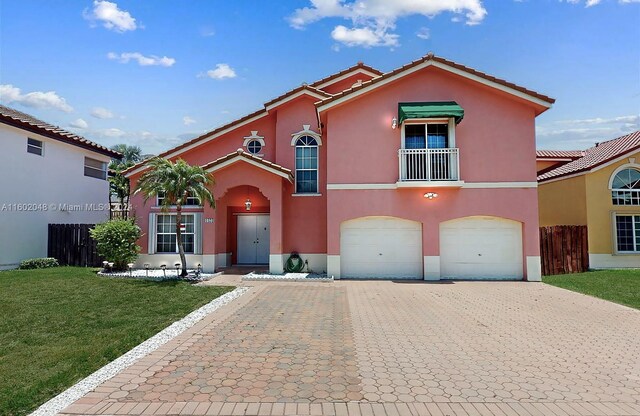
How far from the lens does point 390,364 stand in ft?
19.1

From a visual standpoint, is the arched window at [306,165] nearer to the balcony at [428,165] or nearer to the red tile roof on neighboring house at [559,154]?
the balcony at [428,165]

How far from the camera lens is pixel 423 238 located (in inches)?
590

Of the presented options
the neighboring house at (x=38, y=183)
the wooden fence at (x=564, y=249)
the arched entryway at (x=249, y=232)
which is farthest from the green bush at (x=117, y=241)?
the wooden fence at (x=564, y=249)

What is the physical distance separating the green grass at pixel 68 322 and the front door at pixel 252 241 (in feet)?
20.5

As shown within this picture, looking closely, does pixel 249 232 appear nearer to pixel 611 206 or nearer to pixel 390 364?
pixel 390 364

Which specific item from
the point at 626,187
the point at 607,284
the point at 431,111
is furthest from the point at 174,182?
the point at 626,187

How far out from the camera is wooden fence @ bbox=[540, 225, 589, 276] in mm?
16359

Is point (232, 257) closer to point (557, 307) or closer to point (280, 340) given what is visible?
point (280, 340)

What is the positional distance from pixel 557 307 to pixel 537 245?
17.4 feet

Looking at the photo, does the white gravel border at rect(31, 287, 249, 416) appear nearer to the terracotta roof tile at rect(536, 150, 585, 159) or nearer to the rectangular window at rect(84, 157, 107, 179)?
the rectangular window at rect(84, 157, 107, 179)

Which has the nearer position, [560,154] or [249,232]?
[249,232]

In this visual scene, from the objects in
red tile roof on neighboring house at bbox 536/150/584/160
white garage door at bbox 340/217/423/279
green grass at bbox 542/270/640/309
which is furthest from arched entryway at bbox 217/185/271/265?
red tile roof on neighboring house at bbox 536/150/584/160

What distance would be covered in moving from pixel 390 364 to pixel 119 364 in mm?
4380

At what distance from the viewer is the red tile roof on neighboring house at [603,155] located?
1791cm
